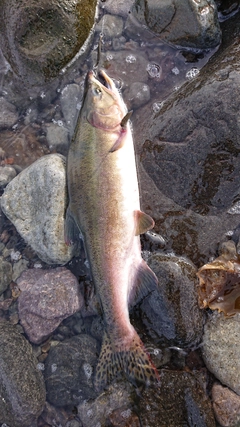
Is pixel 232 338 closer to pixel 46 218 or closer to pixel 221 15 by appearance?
pixel 46 218

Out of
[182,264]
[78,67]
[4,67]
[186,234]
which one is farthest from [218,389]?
[4,67]

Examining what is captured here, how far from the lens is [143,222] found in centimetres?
407

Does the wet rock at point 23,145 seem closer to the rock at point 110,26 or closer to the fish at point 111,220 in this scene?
the fish at point 111,220

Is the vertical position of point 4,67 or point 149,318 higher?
point 4,67

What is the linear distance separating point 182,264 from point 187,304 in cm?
47

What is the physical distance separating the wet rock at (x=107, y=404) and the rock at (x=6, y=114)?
12.4 feet

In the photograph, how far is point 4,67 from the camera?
5.08 metres

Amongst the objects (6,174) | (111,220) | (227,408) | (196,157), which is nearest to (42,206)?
(6,174)

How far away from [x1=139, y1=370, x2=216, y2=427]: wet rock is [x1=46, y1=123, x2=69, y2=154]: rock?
3152mm

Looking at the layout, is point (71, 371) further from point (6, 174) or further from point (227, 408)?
point (6, 174)

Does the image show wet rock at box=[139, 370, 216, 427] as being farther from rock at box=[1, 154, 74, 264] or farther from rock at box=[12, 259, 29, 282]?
rock at box=[12, 259, 29, 282]

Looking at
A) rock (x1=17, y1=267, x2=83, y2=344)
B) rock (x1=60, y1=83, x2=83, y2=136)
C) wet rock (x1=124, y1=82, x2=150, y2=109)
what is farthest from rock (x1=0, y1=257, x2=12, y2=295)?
wet rock (x1=124, y1=82, x2=150, y2=109)

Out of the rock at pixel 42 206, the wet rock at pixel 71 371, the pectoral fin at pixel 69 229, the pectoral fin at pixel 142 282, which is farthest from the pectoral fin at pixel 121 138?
the wet rock at pixel 71 371

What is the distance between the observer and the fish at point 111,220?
3943 mm
